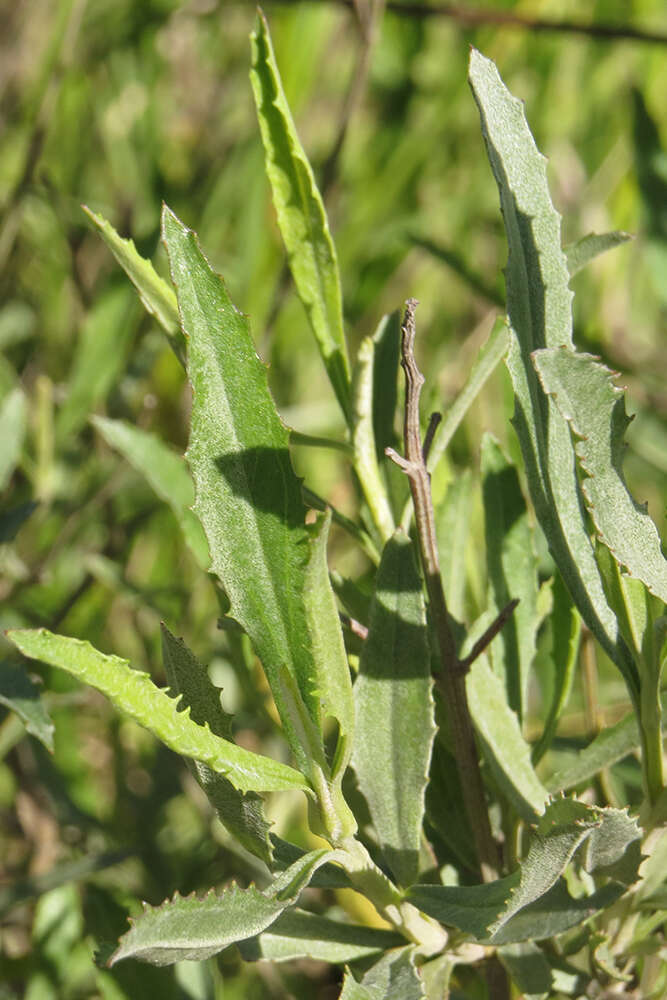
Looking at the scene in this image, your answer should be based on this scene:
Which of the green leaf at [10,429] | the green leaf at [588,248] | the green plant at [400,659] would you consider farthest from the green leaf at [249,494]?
the green leaf at [10,429]

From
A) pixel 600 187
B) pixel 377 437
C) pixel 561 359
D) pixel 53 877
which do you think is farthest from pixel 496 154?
pixel 600 187

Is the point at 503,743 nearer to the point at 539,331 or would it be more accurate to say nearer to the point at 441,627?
the point at 441,627

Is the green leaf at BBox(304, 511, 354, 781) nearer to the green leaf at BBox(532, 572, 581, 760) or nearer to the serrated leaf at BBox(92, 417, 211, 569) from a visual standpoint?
the green leaf at BBox(532, 572, 581, 760)

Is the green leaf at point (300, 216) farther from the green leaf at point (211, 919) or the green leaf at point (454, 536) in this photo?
the green leaf at point (211, 919)

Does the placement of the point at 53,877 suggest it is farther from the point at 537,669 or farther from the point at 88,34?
the point at 88,34

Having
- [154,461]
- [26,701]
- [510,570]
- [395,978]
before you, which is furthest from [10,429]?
[395,978]

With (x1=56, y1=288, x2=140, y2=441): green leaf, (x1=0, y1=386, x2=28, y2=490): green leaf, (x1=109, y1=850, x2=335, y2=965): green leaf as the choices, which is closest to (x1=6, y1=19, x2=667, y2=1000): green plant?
(x1=109, y1=850, x2=335, y2=965): green leaf
